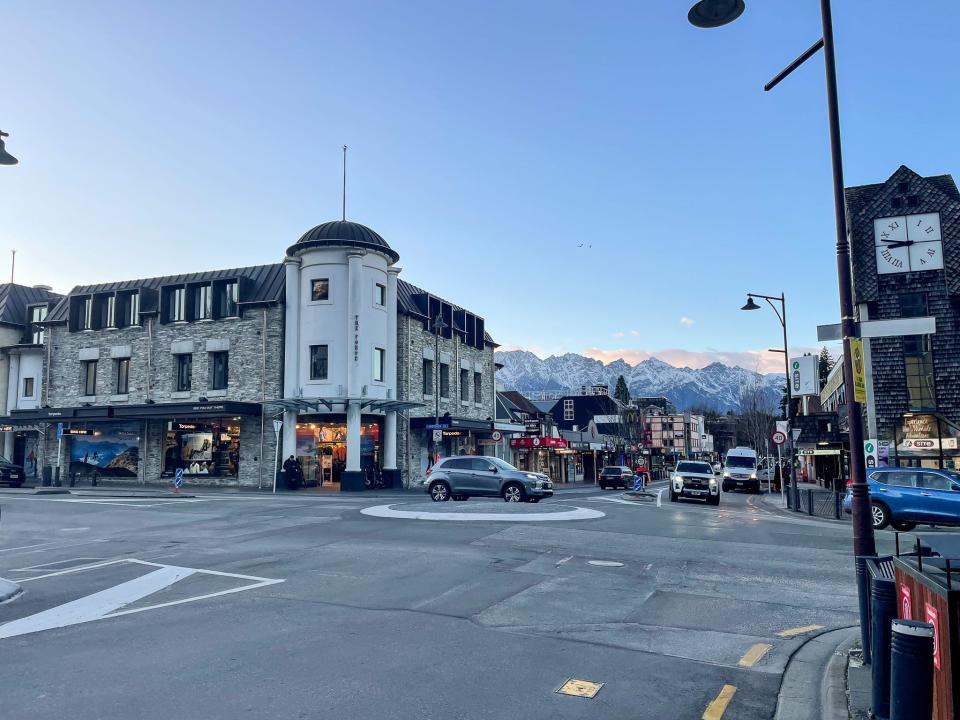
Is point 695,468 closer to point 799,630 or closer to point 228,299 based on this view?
point 799,630

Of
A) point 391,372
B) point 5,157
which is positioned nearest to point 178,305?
point 391,372

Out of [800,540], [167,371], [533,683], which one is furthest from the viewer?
[167,371]

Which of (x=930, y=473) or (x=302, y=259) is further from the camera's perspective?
(x=302, y=259)

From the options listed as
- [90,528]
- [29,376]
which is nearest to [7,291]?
[29,376]

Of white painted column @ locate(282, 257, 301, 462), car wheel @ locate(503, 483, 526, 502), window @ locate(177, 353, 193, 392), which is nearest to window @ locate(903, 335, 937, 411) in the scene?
car wheel @ locate(503, 483, 526, 502)

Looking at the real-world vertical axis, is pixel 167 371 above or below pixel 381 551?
above

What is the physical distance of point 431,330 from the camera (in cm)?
4341

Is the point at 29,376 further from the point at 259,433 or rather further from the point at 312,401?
the point at 312,401

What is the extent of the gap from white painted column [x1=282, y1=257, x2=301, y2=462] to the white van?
2568 cm

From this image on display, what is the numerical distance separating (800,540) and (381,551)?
353 inches

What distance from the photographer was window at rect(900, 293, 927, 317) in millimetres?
30844

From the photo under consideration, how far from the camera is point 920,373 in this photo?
1204 inches

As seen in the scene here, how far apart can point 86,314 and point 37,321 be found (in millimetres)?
5489

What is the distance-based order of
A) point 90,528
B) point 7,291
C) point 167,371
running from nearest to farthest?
point 90,528, point 167,371, point 7,291
